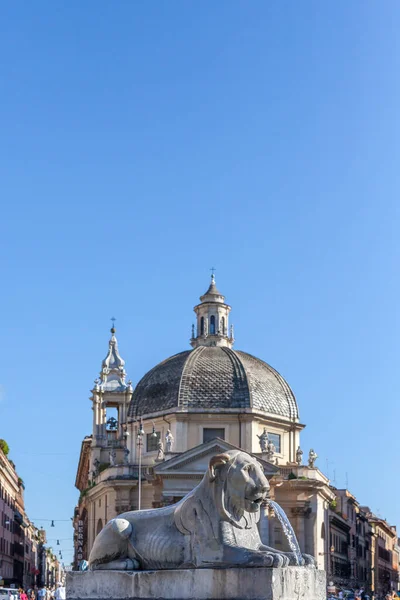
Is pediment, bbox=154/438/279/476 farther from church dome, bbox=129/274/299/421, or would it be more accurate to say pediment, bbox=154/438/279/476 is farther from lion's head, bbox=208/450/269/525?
lion's head, bbox=208/450/269/525

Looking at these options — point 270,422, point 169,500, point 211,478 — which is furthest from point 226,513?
point 270,422

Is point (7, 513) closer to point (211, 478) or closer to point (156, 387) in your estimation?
point (156, 387)

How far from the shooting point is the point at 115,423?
88625 millimetres

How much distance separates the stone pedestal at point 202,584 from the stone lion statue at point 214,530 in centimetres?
16

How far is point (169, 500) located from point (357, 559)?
173 feet

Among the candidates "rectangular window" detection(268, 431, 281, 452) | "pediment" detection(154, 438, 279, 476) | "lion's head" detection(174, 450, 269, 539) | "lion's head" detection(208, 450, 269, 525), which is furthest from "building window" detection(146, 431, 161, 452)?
"lion's head" detection(208, 450, 269, 525)

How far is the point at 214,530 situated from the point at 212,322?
68397 mm

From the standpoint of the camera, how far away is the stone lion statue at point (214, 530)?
10.2m

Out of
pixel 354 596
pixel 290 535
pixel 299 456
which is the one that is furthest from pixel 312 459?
pixel 290 535

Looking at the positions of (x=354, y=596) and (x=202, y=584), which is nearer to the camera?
(x=202, y=584)

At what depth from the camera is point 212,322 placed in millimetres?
78812

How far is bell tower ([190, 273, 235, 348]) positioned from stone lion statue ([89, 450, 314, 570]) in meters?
66.3

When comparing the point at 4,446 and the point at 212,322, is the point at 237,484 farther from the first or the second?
the point at 4,446

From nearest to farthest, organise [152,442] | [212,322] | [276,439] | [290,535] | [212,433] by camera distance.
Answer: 1. [290,535]
2. [212,433]
3. [152,442]
4. [276,439]
5. [212,322]
